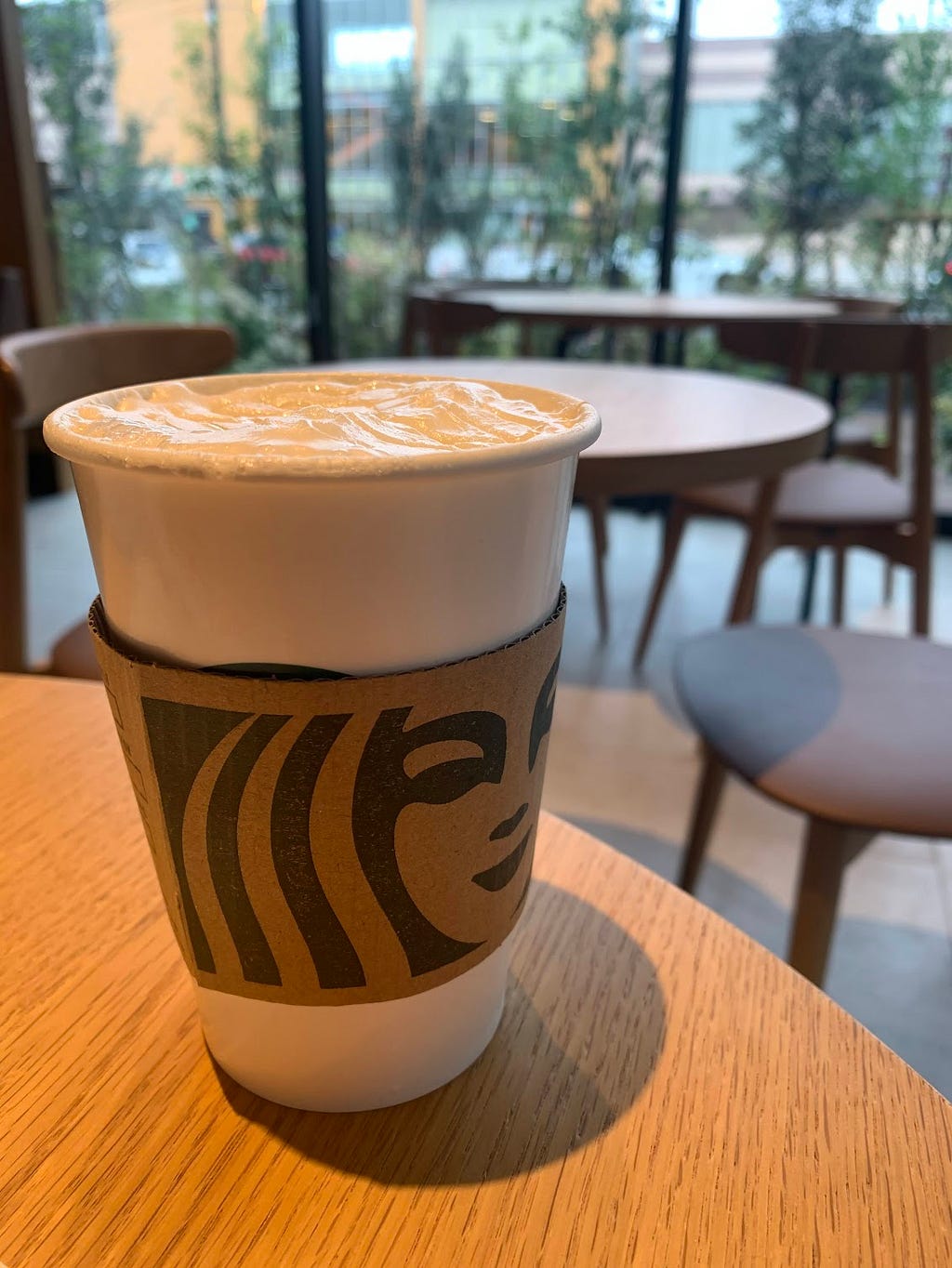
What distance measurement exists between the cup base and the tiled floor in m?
0.52

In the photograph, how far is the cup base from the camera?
0.30 m

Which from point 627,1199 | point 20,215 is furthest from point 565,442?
point 20,215

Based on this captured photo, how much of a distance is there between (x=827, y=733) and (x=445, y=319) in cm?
159

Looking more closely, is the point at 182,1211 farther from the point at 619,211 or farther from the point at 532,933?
the point at 619,211

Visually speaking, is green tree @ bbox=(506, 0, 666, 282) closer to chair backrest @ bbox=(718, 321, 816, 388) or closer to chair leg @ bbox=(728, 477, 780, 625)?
chair backrest @ bbox=(718, 321, 816, 388)

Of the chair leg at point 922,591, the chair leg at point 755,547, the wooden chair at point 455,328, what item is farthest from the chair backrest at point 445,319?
the chair leg at point 922,591

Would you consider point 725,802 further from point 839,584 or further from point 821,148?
point 821,148

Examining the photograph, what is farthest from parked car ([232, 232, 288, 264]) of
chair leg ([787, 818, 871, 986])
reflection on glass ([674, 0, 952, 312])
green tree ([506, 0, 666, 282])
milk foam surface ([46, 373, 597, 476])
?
milk foam surface ([46, 373, 597, 476])

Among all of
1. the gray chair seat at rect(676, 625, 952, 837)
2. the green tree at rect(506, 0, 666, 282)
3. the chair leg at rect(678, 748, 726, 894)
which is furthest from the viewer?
the green tree at rect(506, 0, 666, 282)

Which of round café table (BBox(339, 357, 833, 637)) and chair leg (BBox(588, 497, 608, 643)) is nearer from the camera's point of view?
round café table (BBox(339, 357, 833, 637))

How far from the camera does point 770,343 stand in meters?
1.92

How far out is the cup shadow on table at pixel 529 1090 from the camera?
0.94ft

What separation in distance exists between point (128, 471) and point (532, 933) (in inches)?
9.8

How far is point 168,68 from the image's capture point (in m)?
3.59
